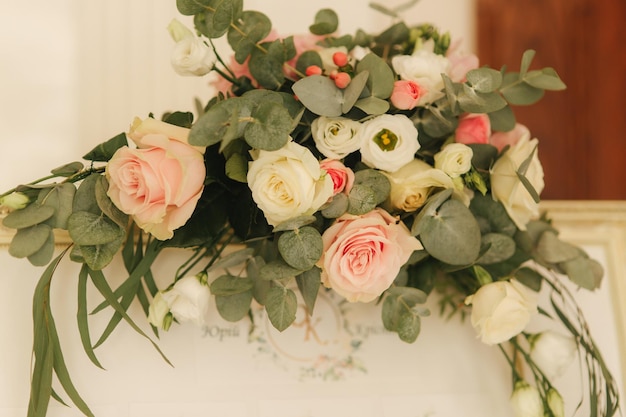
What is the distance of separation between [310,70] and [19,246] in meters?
0.43

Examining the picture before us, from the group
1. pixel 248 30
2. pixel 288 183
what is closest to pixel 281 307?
pixel 288 183

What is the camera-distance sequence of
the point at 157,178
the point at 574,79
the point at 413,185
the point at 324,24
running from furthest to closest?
the point at 574,79 < the point at 324,24 < the point at 413,185 < the point at 157,178

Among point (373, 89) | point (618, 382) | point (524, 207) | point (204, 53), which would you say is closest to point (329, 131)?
point (373, 89)

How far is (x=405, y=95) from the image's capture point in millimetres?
772

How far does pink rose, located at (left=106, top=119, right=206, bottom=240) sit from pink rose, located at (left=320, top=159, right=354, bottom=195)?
0.15 meters

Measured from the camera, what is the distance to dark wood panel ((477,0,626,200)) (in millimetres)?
1305

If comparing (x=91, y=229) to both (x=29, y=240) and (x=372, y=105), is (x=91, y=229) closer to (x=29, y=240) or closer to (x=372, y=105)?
(x=29, y=240)

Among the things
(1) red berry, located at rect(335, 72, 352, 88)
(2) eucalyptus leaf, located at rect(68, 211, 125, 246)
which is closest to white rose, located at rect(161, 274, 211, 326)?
(2) eucalyptus leaf, located at rect(68, 211, 125, 246)

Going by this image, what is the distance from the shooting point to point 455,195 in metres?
0.81

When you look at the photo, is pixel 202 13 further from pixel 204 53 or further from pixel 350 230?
pixel 350 230

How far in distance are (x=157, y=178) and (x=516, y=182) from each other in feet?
1.55

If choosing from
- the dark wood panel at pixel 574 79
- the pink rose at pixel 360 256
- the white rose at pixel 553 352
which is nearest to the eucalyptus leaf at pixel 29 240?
the pink rose at pixel 360 256

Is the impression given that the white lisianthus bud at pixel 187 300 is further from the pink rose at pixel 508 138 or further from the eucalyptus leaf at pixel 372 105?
the pink rose at pixel 508 138

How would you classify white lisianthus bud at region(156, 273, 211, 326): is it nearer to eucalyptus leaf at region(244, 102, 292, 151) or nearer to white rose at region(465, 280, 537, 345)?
eucalyptus leaf at region(244, 102, 292, 151)
